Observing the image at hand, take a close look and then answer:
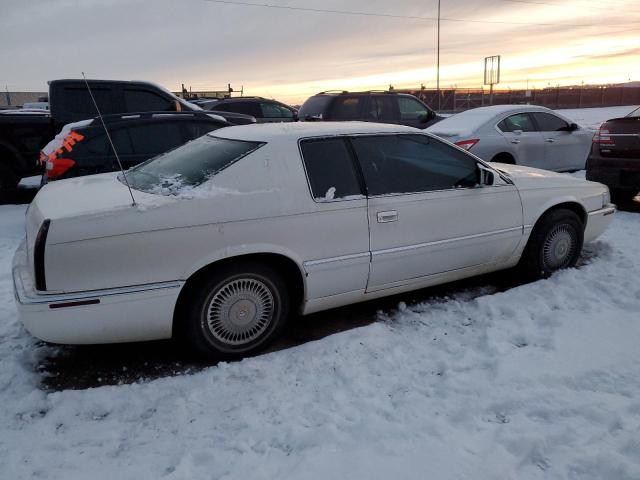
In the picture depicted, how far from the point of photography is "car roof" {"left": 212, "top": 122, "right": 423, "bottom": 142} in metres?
3.56

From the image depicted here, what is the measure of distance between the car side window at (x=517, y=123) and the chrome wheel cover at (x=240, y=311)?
248 inches

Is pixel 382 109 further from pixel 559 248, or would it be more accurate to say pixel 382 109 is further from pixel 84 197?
pixel 84 197

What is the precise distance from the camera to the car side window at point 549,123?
877 centimetres

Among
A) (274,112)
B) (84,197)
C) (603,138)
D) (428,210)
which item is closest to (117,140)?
(84,197)

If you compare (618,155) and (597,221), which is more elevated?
(618,155)

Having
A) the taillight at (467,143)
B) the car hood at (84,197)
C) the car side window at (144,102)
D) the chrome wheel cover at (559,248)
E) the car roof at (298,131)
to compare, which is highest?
the car side window at (144,102)

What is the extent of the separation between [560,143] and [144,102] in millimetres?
7303

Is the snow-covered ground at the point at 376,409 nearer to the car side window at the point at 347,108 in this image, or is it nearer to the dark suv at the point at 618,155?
the dark suv at the point at 618,155

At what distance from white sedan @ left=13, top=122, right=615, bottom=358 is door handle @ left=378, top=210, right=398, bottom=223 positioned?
0.01 meters

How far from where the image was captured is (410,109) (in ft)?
36.7

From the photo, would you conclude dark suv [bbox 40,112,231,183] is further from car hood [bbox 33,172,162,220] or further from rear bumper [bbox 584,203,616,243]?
rear bumper [bbox 584,203,616,243]

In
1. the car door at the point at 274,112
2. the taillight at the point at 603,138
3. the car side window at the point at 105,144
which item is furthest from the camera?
the car door at the point at 274,112

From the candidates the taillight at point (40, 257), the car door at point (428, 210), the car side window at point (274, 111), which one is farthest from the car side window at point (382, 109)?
the taillight at point (40, 257)

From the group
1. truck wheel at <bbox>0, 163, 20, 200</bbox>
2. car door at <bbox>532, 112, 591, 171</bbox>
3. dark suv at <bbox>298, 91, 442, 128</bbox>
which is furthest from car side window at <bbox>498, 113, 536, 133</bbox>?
truck wheel at <bbox>0, 163, 20, 200</bbox>
